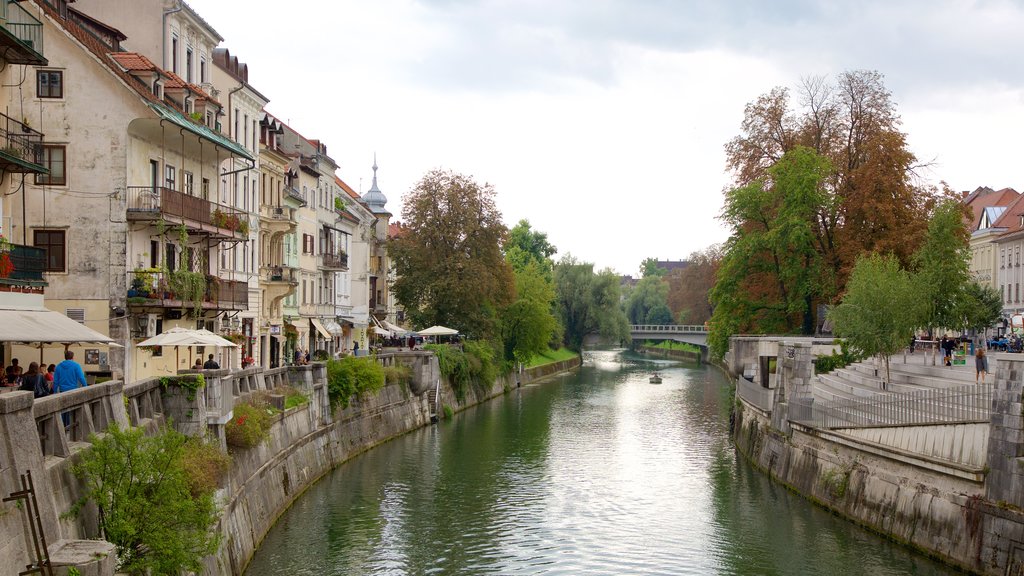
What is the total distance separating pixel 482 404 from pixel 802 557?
38.6 metres

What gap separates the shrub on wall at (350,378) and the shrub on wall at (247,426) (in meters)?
10.8

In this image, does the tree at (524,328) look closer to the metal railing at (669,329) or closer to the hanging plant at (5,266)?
the metal railing at (669,329)

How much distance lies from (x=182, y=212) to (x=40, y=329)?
1526 centimetres

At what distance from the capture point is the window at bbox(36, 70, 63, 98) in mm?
31234

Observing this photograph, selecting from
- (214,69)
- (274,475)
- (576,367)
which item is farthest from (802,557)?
(576,367)

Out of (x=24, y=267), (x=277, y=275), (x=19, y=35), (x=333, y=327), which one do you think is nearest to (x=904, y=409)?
(x=24, y=267)

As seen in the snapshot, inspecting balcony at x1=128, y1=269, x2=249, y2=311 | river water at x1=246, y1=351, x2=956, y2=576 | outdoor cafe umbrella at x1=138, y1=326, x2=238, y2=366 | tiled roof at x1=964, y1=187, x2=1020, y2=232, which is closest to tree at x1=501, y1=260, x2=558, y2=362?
river water at x1=246, y1=351, x2=956, y2=576

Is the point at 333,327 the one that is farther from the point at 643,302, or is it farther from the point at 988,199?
the point at 643,302

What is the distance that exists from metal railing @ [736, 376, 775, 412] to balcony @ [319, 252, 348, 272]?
2317 centimetres

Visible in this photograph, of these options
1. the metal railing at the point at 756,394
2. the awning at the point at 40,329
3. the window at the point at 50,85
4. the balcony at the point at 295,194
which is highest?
the window at the point at 50,85

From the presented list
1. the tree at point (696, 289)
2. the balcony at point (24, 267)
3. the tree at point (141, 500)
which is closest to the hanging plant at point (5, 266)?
the balcony at point (24, 267)

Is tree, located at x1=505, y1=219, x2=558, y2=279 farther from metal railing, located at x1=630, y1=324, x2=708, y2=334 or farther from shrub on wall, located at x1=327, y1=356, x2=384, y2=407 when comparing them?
shrub on wall, located at x1=327, y1=356, x2=384, y2=407

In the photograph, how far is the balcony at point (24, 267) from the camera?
23406 millimetres

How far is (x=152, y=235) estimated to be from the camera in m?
33.4
